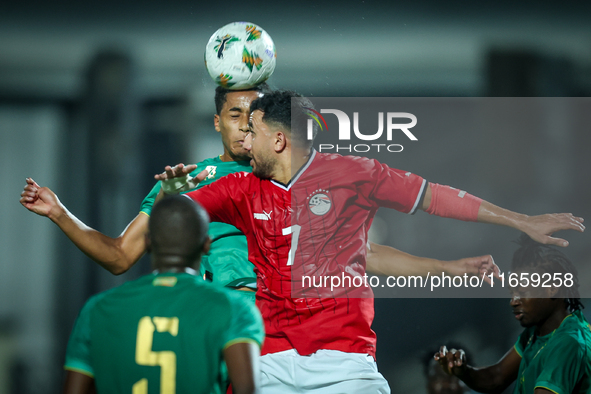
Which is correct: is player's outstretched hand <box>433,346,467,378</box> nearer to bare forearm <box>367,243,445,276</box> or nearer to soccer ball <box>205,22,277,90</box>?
bare forearm <box>367,243,445,276</box>

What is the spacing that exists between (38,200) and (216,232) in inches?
27.8

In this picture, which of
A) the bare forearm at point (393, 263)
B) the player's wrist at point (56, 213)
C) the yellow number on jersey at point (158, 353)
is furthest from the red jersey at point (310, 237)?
the yellow number on jersey at point (158, 353)

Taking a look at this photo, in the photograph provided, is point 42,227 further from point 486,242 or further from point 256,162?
point 486,242

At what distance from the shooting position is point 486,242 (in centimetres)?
314

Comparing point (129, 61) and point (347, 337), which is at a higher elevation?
point (129, 61)

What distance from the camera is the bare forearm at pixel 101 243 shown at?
2.30 m

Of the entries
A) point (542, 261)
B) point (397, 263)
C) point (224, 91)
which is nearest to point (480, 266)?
point (397, 263)

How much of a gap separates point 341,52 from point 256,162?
1.48 metres

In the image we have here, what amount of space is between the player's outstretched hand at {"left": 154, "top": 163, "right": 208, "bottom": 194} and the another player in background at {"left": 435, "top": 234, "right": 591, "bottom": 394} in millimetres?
1706

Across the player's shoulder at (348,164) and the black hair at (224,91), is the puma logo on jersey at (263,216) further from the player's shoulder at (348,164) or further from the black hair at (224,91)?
the black hair at (224,91)

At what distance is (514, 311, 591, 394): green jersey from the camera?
261 cm

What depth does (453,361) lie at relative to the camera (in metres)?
3.12

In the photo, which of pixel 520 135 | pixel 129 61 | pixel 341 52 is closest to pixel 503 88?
pixel 520 135

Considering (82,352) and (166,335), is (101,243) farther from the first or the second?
(166,335)
